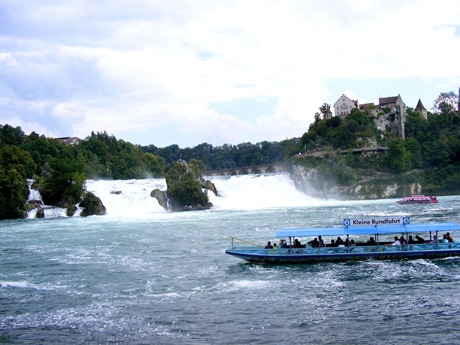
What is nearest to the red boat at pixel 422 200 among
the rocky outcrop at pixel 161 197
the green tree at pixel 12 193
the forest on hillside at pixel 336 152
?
the forest on hillside at pixel 336 152

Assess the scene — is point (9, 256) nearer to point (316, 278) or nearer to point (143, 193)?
point (316, 278)

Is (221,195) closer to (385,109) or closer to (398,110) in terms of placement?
(385,109)

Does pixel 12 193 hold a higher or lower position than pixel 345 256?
higher

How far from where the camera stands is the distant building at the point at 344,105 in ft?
367

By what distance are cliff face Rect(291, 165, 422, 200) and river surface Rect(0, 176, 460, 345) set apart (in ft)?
169

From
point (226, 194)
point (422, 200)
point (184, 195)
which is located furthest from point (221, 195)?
point (422, 200)

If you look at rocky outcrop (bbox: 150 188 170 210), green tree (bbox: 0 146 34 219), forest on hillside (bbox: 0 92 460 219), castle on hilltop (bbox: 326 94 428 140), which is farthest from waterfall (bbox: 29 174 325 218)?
castle on hilltop (bbox: 326 94 428 140)

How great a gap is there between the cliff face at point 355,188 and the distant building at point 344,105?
91.7 ft

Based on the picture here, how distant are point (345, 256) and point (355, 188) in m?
61.6

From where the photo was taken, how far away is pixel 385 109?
103375 mm

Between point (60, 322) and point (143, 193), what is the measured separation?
155 ft

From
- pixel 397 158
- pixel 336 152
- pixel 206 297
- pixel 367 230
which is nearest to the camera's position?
pixel 206 297

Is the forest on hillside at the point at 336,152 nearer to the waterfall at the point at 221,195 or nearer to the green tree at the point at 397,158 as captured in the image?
the green tree at the point at 397,158

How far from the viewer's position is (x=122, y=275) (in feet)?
81.4
